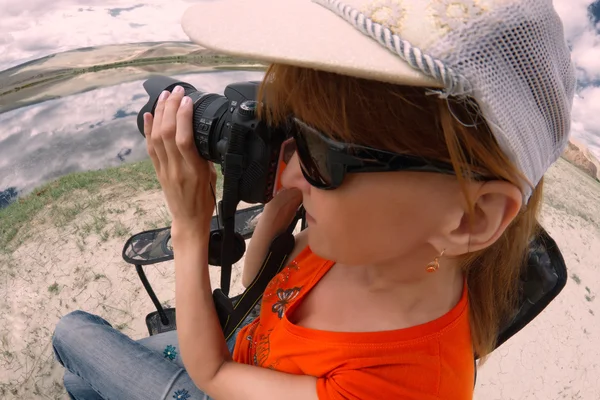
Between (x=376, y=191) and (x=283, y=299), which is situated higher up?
(x=376, y=191)

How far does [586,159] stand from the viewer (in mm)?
5996

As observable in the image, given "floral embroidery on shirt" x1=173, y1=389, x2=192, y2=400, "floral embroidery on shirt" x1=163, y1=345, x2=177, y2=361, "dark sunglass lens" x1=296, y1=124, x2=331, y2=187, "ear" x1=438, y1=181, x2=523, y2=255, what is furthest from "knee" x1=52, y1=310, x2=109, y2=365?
"ear" x1=438, y1=181, x2=523, y2=255

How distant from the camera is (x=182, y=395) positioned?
892mm

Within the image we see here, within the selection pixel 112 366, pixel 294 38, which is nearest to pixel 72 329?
pixel 112 366

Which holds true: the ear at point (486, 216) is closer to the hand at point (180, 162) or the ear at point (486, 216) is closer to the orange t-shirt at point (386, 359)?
the orange t-shirt at point (386, 359)

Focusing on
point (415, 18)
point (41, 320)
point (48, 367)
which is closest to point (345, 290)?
point (415, 18)

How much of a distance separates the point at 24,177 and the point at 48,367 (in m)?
2.03

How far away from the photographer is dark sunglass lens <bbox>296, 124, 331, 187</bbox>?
0.56m

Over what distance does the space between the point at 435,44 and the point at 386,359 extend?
19.2 inches

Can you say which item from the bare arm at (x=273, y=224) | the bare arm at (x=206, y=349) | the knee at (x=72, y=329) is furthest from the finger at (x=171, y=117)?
the knee at (x=72, y=329)

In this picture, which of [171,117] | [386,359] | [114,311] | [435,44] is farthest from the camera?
[114,311]

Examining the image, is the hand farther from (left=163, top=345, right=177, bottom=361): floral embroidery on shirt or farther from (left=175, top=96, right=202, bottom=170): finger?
(left=163, top=345, right=177, bottom=361): floral embroidery on shirt

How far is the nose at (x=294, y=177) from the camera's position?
70 cm

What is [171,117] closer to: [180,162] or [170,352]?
[180,162]
